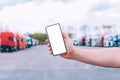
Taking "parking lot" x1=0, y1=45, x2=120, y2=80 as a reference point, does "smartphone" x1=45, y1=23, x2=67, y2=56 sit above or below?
above

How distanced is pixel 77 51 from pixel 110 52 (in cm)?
24

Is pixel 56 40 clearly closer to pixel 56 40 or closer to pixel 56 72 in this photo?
pixel 56 40

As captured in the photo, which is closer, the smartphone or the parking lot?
the smartphone

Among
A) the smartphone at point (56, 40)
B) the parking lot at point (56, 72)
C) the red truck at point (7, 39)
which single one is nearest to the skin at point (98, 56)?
the smartphone at point (56, 40)

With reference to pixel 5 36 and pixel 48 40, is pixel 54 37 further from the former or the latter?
pixel 5 36

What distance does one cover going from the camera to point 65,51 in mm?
3830

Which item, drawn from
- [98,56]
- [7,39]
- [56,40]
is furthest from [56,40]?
[7,39]

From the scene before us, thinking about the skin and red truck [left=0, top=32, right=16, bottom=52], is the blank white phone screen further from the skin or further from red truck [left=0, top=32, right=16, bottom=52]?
red truck [left=0, top=32, right=16, bottom=52]

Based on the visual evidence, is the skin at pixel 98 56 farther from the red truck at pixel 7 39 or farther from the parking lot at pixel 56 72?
the red truck at pixel 7 39

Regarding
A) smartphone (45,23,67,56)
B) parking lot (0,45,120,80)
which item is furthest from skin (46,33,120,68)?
parking lot (0,45,120,80)

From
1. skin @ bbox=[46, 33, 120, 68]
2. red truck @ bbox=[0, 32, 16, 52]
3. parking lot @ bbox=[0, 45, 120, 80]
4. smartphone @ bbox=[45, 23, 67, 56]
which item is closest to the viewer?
smartphone @ bbox=[45, 23, 67, 56]

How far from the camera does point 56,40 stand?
376cm

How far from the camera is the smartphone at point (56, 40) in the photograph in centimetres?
377

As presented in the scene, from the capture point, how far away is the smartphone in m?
3.77
